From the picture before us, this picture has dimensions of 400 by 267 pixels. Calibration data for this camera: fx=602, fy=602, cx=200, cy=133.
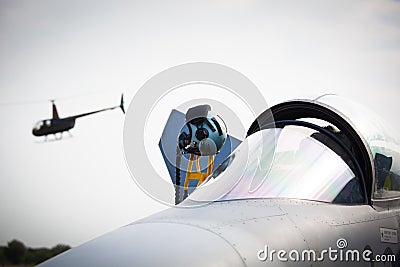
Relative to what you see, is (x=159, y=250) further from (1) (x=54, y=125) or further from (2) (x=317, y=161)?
(1) (x=54, y=125)

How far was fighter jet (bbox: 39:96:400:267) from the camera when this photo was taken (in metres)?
4.94

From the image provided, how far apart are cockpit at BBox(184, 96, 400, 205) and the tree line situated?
792 centimetres

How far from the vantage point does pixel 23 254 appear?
1434 cm

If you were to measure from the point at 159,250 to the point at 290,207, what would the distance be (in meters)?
1.66

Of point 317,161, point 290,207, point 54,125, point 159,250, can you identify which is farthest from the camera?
point 54,125

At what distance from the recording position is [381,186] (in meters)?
6.49

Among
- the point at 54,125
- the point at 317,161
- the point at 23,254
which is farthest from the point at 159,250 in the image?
the point at 54,125

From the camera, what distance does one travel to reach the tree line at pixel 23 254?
13736mm

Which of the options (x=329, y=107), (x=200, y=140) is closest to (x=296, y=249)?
(x=329, y=107)

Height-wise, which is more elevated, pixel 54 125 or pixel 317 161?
pixel 54 125

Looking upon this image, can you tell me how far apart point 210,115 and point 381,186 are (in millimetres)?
4626

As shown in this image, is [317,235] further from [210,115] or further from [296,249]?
[210,115]

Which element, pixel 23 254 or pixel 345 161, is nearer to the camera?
pixel 345 161

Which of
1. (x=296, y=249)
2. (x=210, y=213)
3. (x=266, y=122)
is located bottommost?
(x=296, y=249)
